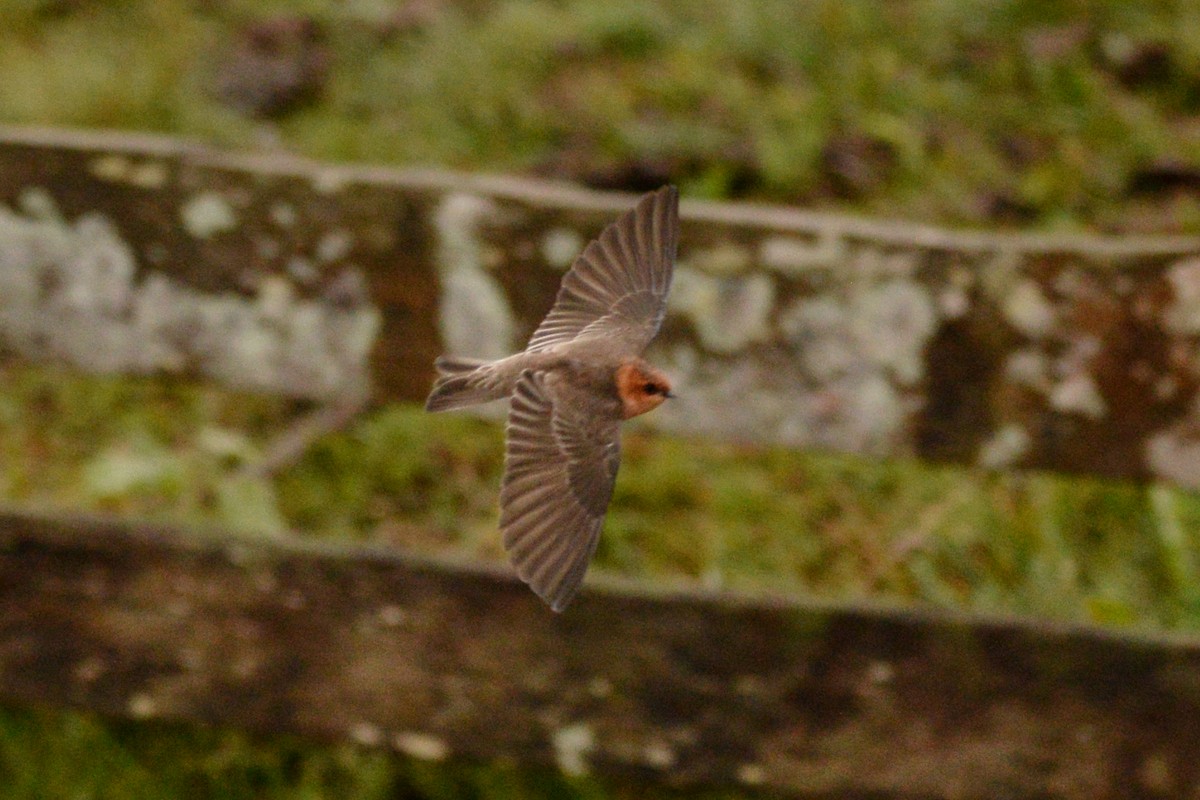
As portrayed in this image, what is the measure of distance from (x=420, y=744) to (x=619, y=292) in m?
1.16

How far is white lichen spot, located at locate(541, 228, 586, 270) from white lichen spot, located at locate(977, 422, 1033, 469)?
0.59 m

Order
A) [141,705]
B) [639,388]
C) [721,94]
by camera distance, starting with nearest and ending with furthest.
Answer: [639,388], [141,705], [721,94]

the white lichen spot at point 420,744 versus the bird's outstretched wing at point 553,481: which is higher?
the bird's outstretched wing at point 553,481

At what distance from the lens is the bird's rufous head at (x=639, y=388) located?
89 cm

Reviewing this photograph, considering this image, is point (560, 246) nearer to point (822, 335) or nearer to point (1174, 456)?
point (822, 335)

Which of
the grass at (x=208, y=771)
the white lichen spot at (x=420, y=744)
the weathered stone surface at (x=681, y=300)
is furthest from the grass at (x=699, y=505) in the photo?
the weathered stone surface at (x=681, y=300)

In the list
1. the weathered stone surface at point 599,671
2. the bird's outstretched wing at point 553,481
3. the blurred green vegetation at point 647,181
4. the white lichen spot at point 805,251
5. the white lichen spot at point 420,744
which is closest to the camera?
the bird's outstretched wing at point 553,481

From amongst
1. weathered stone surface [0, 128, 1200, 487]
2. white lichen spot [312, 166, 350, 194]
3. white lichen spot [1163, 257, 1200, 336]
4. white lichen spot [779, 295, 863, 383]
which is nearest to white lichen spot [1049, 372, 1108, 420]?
weathered stone surface [0, 128, 1200, 487]

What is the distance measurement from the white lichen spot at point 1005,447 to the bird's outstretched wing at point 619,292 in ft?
2.74

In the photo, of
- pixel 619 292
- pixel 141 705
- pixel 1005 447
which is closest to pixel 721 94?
pixel 1005 447

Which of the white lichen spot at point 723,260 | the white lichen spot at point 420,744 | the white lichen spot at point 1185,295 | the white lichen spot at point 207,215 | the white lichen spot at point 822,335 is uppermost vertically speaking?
the white lichen spot at point 1185,295

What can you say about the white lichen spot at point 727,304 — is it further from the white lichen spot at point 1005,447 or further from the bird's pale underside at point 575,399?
the bird's pale underside at point 575,399

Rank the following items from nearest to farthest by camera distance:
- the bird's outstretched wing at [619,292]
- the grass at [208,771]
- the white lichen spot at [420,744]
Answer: the bird's outstretched wing at [619,292] → the white lichen spot at [420,744] → the grass at [208,771]

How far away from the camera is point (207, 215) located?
6.04 ft
